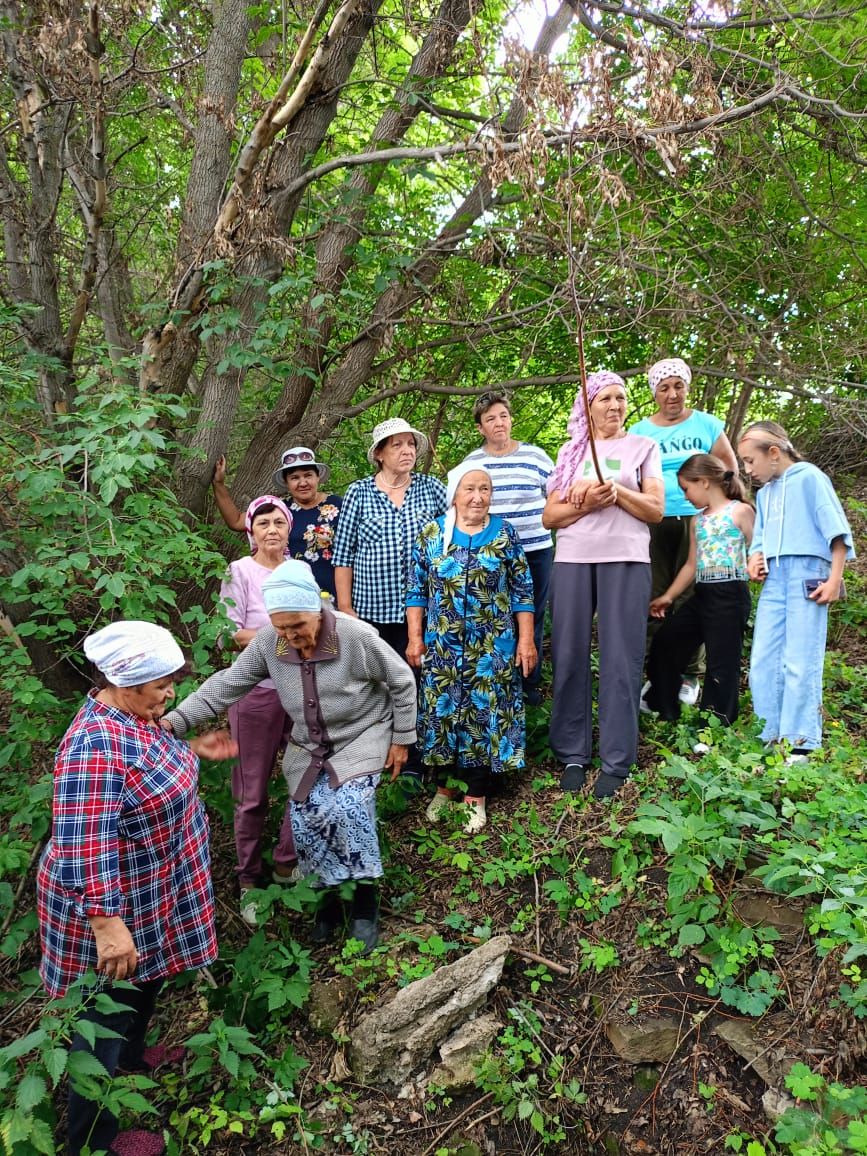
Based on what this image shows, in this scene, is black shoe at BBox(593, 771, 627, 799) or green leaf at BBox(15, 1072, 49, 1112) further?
black shoe at BBox(593, 771, 627, 799)

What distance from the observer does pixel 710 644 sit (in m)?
4.09

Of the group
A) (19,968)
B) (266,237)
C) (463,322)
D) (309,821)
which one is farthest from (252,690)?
(463,322)

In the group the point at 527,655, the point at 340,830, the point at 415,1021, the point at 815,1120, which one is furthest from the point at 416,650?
the point at 815,1120

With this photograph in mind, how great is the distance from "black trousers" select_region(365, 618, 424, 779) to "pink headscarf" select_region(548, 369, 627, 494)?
1.15m

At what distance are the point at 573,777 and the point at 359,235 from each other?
3.71 metres

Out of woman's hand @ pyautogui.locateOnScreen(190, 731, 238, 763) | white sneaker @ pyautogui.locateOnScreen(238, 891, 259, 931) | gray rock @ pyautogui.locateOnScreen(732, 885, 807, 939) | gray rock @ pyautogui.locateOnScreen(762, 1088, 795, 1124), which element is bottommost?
white sneaker @ pyautogui.locateOnScreen(238, 891, 259, 931)

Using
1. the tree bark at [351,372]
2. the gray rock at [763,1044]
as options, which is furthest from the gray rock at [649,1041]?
the tree bark at [351,372]

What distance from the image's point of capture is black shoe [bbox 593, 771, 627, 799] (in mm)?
3643

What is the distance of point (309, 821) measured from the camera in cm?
323

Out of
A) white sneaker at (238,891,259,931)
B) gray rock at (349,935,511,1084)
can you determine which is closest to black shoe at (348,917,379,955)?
gray rock at (349,935,511,1084)

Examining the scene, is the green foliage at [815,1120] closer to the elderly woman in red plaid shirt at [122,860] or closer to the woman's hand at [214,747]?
the elderly woman in red plaid shirt at [122,860]

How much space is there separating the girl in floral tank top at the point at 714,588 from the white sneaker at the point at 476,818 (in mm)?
1264

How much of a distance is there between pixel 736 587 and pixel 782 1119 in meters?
2.43

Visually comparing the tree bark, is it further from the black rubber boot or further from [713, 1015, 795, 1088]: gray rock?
[713, 1015, 795, 1088]: gray rock
